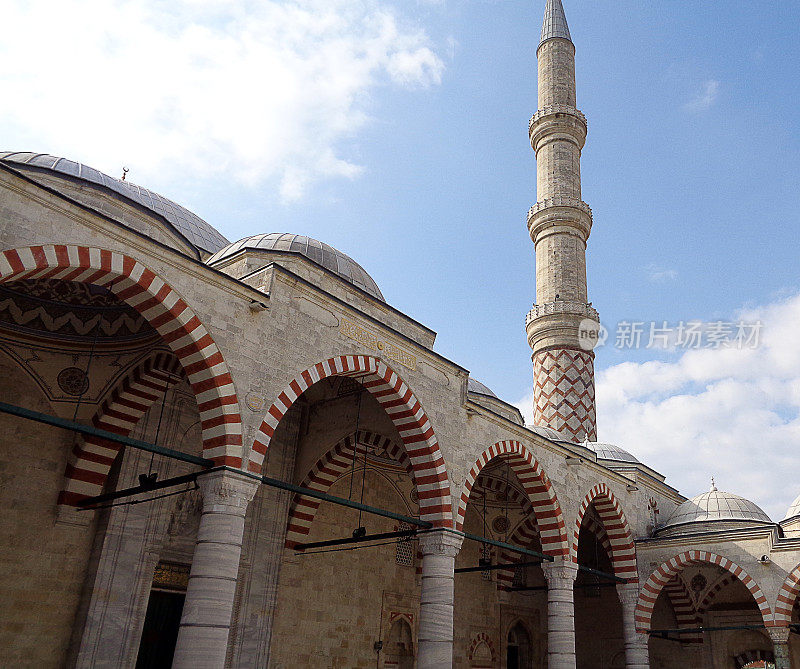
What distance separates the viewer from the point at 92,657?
8.12 metres

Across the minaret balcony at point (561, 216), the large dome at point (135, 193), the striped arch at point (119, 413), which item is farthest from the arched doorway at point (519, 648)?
the large dome at point (135, 193)

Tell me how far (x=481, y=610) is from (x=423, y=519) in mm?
5969

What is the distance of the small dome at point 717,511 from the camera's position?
44.9ft

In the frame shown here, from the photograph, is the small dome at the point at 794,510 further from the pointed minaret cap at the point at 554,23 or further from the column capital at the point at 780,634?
the pointed minaret cap at the point at 554,23

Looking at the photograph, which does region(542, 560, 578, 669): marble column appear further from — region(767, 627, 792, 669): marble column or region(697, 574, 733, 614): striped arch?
region(697, 574, 733, 614): striped arch

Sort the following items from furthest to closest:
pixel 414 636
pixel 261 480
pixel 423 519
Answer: pixel 414 636
pixel 423 519
pixel 261 480

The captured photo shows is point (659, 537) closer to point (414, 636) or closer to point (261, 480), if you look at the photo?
point (414, 636)

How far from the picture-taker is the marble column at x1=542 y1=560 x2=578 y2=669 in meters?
10.3

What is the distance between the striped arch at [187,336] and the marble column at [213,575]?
0.27 m

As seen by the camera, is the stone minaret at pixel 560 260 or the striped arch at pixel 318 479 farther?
the stone minaret at pixel 560 260

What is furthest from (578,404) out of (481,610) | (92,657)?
(92,657)

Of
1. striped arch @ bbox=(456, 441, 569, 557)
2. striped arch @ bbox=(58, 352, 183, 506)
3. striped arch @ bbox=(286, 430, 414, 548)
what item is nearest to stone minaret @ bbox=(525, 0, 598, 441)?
striped arch @ bbox=(456, 441, 569, 557)

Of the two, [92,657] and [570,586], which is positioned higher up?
[570,586]

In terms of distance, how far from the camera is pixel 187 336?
6.68 meters
